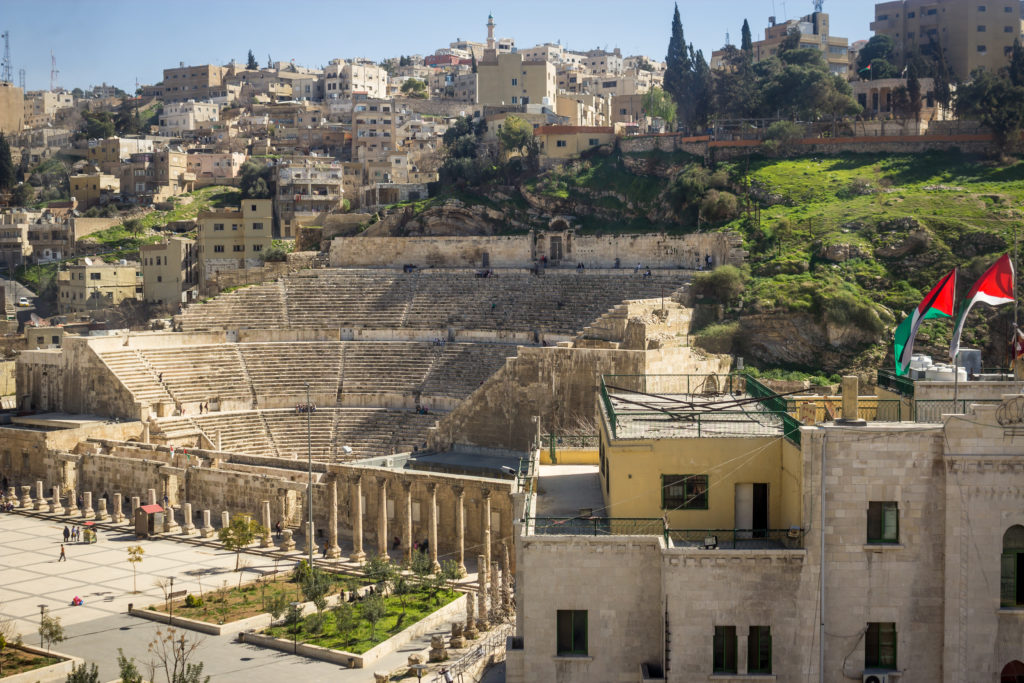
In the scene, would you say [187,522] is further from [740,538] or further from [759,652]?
[759,652]

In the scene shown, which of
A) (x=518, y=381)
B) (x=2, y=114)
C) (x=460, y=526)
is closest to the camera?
(x=460, y=526)

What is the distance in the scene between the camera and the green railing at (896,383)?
1520 centimetres

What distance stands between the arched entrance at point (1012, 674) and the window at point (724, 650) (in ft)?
9.71

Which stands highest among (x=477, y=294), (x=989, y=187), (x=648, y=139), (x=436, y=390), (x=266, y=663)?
(x=648, y=139)

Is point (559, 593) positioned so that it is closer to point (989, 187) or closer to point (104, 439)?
point (104, 439)

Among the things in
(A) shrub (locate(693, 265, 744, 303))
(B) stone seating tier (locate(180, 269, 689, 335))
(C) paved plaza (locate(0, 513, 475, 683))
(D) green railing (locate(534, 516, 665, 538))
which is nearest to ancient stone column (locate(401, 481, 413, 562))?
(C) paved plaza (locate(0, 513, 475, 683))

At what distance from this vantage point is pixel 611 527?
13117 millimetres

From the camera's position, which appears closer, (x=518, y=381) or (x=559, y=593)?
(x=559, y=593)

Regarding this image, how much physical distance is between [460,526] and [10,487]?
2055 cm

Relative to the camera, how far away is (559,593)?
1255cm

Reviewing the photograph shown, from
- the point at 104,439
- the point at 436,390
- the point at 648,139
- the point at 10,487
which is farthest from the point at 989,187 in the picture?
the point at 10,487

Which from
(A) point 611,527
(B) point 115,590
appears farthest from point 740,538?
(B) point 115,590

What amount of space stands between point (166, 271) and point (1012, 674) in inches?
2368

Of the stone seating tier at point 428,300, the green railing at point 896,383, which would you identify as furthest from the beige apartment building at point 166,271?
the green railing at point 896,383
